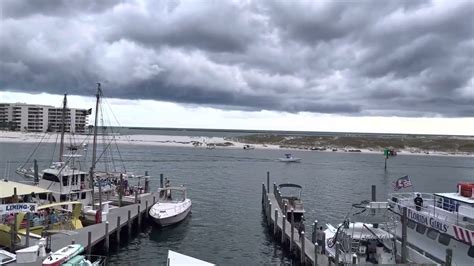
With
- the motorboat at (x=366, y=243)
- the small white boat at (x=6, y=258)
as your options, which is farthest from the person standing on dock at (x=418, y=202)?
the small white boat at (x=6, y=258)

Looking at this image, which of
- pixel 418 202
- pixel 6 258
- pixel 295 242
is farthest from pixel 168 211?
pixel 418 202

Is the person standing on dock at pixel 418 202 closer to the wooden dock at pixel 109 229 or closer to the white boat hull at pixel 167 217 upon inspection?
the wooden dock at pixel 109 229

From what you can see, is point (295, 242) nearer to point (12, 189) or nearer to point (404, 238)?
point (404, 238)

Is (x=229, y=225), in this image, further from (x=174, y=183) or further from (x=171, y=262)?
(x=174, y=183)

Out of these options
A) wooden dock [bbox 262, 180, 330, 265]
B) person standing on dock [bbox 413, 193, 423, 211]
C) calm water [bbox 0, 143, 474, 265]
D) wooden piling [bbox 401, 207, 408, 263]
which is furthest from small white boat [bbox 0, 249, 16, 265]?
person standing on dock [bbox 413, 193, 423, 211]

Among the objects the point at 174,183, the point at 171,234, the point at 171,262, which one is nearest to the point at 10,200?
the point at 171,234

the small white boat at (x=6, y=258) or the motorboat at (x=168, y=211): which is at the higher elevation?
the small white boat at (x=6, y=258)

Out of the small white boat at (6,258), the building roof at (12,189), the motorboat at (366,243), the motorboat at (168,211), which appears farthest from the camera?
the motorboat at (168,211)
